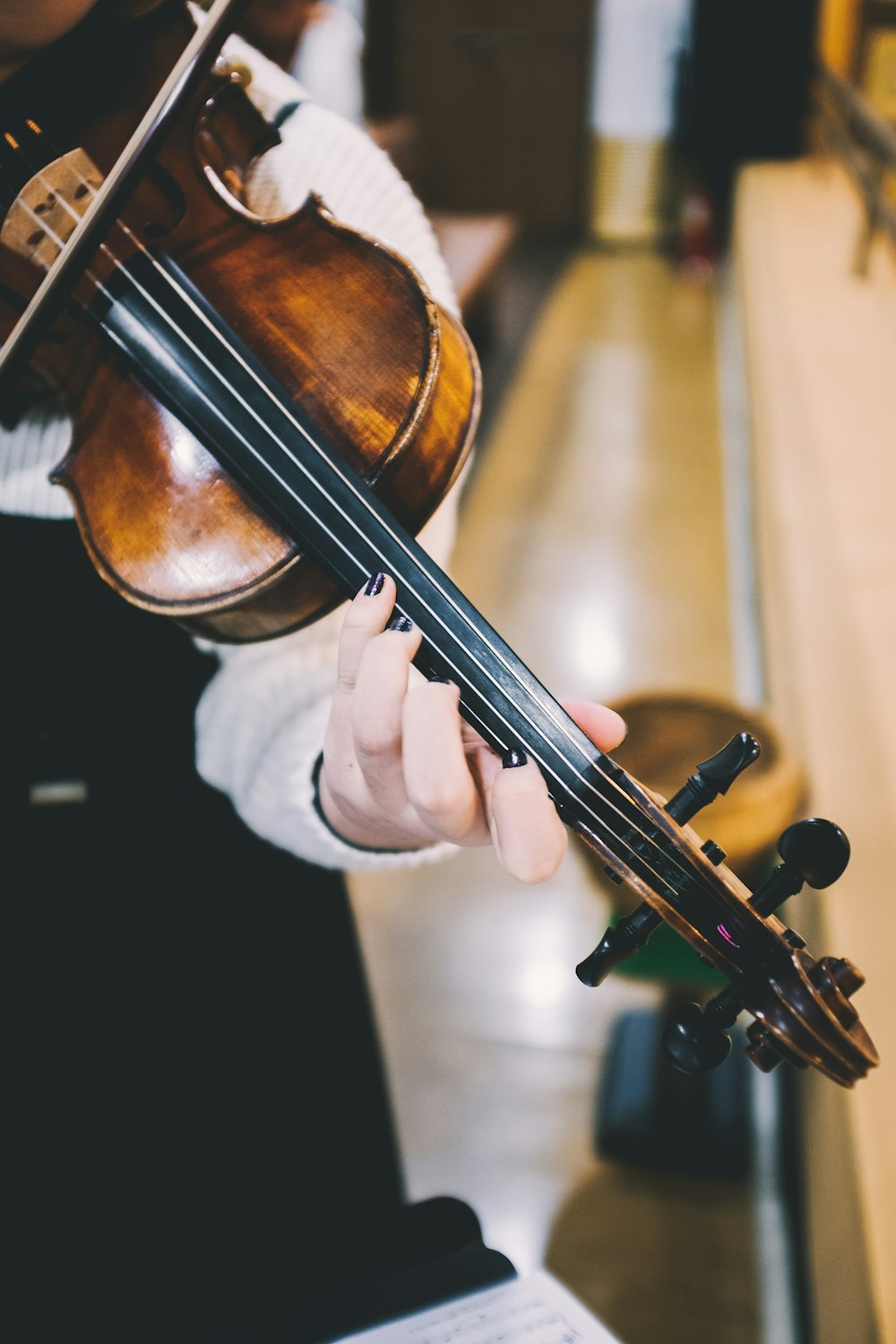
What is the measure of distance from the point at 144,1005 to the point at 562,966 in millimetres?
1160

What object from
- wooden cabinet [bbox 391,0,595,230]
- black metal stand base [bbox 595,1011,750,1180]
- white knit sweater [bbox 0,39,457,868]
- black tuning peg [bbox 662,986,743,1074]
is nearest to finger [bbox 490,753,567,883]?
black tuning peg [bbox 662,986,743,1074]

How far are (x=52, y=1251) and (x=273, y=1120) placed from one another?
0.71 ft

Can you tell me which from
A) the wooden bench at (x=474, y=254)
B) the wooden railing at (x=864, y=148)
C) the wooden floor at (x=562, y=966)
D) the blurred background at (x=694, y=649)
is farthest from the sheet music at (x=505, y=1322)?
the wooden bench at (x=474, y=254)

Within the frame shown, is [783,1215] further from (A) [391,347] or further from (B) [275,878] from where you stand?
(A) [391,347]

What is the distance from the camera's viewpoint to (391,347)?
0.63 metres

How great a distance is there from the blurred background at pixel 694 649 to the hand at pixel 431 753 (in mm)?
229

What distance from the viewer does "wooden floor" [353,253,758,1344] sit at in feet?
4.78

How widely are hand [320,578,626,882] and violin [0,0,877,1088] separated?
0.04 metres

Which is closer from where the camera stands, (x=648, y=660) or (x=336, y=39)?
(x=648, y=660)

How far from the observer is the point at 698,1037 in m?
0.52

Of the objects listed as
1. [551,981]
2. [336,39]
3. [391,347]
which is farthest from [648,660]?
[336,39]

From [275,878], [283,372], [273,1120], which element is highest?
[283,372]

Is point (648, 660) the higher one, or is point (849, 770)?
point (849, 770)

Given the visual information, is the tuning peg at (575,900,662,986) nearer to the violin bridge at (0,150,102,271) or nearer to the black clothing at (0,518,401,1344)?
the black clothing at (0,518,401,1344)
